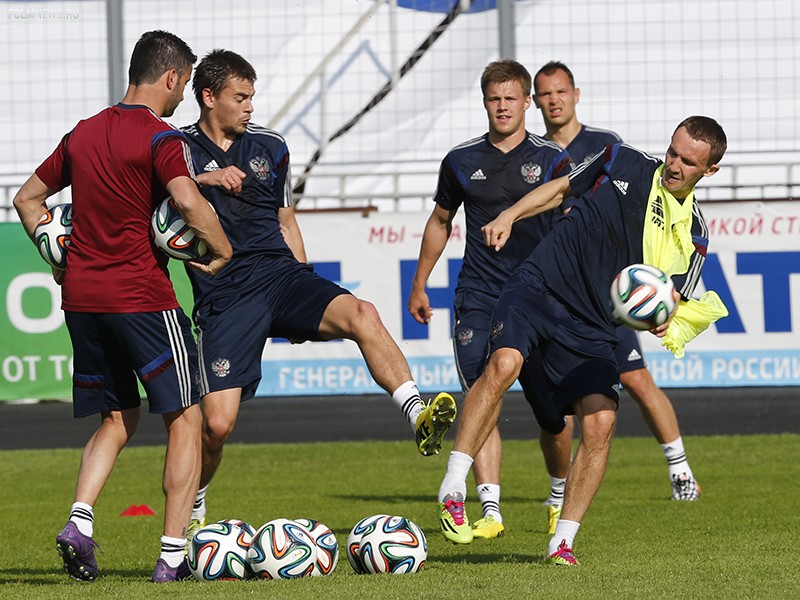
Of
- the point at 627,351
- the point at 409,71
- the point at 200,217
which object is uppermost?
the point at 409,71

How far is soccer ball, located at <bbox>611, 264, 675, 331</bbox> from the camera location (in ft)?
20.3

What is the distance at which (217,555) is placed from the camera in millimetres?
6414

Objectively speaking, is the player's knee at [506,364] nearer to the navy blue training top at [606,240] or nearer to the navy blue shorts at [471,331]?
the navy blue training top at [606,240]

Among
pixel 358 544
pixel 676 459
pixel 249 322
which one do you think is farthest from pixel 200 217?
pixel 676 459

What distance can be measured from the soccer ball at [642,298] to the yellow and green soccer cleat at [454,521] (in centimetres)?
110

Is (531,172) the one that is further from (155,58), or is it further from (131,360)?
(131,360)

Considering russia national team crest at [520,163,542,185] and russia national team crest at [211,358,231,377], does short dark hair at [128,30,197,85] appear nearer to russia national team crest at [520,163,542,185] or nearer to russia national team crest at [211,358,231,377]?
russia national team crest at [211,358,231,377]

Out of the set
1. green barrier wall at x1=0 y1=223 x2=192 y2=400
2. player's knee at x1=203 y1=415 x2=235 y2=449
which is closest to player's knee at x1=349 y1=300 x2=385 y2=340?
player's knee at x1=203 y1=415 x2=235 y2=449

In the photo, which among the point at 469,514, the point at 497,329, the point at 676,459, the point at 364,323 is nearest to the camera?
the point at 497,329

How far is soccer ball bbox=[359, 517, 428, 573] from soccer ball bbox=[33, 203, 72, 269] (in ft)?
6.16

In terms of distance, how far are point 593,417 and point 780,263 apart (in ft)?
30.3

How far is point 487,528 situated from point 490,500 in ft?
0.89

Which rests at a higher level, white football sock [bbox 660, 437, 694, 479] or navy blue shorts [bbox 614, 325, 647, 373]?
navy blue shorts [bbox 614, 325, 647, 373]

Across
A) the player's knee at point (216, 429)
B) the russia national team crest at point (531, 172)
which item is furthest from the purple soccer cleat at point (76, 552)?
the russia national team crest at point (531, 172)
